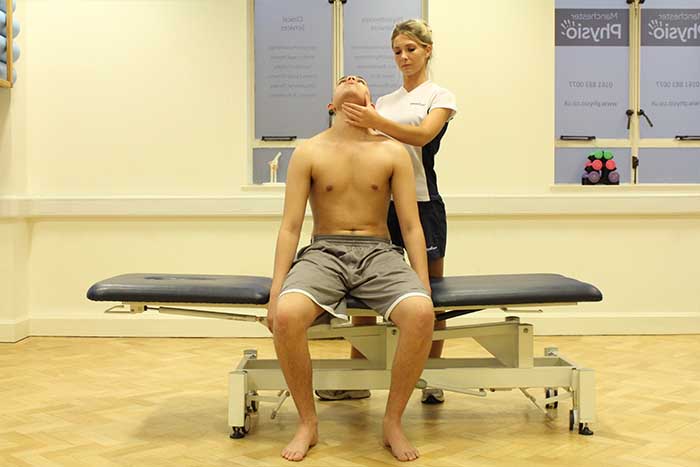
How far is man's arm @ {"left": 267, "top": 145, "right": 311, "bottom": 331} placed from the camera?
8.59 ft

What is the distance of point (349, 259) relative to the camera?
2.63m

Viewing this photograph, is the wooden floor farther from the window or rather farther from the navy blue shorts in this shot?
the window

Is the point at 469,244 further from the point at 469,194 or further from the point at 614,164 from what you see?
the point at 614,164

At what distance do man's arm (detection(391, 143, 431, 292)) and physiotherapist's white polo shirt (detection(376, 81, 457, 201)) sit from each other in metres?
0.21

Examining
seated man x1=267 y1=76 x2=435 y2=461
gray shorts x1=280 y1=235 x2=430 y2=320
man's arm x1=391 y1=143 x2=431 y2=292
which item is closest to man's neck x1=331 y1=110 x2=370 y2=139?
seated man x1=267 y1=76 x2=435 y2=461

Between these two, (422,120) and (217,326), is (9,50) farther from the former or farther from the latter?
(422,120)

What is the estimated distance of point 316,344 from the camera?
4.67 metres

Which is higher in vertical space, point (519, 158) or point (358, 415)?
point (519, 158)

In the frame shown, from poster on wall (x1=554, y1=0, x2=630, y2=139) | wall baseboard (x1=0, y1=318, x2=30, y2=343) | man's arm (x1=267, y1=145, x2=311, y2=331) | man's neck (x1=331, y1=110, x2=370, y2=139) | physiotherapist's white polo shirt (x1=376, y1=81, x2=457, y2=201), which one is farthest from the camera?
poster on wall (x1=554, y1=0, x2=630, y2=139)

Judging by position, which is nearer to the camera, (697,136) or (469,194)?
(469,194)

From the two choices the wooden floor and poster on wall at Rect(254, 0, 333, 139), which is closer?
the wooden floor

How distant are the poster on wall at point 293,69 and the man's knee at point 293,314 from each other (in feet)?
9.56

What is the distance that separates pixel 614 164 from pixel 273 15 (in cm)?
249

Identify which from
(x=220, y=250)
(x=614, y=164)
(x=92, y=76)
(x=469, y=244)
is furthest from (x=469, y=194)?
(x=92, y=76)
